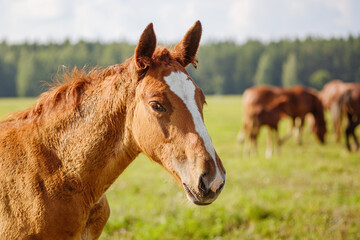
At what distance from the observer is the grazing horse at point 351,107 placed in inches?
468

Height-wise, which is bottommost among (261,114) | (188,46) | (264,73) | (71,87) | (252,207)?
(264,73)

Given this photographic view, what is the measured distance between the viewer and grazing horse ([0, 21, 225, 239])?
210 cm

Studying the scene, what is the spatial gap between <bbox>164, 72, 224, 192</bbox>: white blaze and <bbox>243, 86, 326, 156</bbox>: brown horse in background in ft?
34.9

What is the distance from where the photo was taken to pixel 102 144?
2.31 meters

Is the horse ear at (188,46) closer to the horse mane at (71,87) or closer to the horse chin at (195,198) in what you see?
the horse mane at (71,87)

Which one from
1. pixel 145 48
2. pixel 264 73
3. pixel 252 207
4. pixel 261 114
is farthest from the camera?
pixel 264 73

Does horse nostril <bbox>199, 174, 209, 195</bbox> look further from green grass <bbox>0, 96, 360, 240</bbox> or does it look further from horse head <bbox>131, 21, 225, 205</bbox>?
green grass <bbox>0, 96, 360, 240</bbox>

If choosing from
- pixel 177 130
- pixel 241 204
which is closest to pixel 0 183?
pixel 177 130

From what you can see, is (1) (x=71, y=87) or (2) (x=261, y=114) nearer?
(1) (x=71, y=87)

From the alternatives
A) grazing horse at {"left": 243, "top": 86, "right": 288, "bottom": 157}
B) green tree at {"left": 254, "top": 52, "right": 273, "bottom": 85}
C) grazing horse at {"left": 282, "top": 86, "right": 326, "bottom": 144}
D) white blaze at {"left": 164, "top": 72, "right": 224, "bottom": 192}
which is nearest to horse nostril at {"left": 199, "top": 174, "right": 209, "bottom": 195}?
white blaze at {"left": 164, "top": 72, "right": 224, "bottom": 192}

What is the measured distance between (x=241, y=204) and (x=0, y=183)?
13.9ft

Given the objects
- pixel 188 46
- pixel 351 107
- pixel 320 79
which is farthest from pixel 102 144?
pixel 320 79

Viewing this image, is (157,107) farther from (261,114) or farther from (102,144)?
(261,114)

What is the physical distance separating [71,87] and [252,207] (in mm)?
3811
